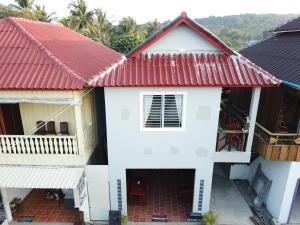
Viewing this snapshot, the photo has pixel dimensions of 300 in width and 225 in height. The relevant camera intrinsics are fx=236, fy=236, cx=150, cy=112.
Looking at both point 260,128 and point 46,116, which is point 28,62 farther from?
point 260,128

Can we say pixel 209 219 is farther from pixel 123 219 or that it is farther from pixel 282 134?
pixel 282 134

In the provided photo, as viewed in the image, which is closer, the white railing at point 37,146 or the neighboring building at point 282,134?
the white railing at point 37,146

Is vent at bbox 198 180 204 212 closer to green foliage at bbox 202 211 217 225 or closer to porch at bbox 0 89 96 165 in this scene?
green foliage at bbox 202 211 217 225

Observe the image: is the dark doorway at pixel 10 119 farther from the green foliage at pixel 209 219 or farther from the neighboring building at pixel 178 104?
the green foliage at pixel 209 219

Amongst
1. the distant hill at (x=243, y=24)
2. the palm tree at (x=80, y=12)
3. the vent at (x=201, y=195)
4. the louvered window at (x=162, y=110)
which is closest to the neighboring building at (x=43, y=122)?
the louvered window at (x=162, y=110)

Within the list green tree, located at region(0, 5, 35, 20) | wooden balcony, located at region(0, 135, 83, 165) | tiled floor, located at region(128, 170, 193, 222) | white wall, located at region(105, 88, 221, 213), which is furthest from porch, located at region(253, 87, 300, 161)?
green tree, located at region(0, 5, 35, 20)

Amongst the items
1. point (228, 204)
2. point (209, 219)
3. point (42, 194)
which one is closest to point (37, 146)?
point (42, 194)
